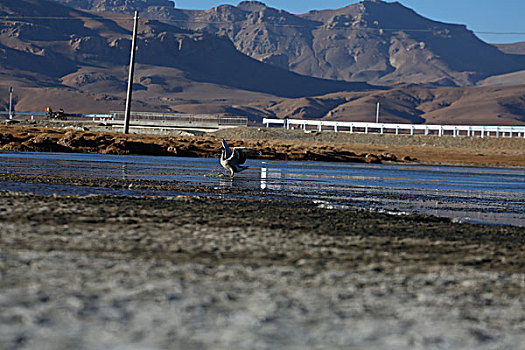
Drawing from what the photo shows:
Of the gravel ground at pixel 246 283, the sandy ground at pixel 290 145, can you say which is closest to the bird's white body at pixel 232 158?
the gravel ground at pixel 246 283

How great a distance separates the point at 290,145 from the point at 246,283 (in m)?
42.6

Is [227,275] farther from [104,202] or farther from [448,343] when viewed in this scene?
[104,202]

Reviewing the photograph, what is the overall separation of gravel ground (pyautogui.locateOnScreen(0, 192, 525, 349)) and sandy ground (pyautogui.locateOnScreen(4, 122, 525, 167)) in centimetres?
2497

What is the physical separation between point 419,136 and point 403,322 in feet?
190

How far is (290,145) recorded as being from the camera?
4853 cm

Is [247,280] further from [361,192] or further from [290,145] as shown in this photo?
[290,145]

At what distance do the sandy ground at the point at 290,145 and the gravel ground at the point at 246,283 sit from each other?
2497 centimetres

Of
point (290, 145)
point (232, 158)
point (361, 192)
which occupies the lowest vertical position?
point (361, 192)

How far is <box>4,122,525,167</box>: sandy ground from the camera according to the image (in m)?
34.7

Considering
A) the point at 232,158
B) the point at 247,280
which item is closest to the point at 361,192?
the point at 232,158

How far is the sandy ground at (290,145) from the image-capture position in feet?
114

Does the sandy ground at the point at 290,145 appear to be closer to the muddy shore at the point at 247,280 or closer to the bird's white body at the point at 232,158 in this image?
the bird's white body at the point at 232,158

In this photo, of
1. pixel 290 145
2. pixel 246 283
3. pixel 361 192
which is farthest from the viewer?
pixel 290 145

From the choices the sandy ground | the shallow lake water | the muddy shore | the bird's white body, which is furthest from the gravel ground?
the sandy ground
